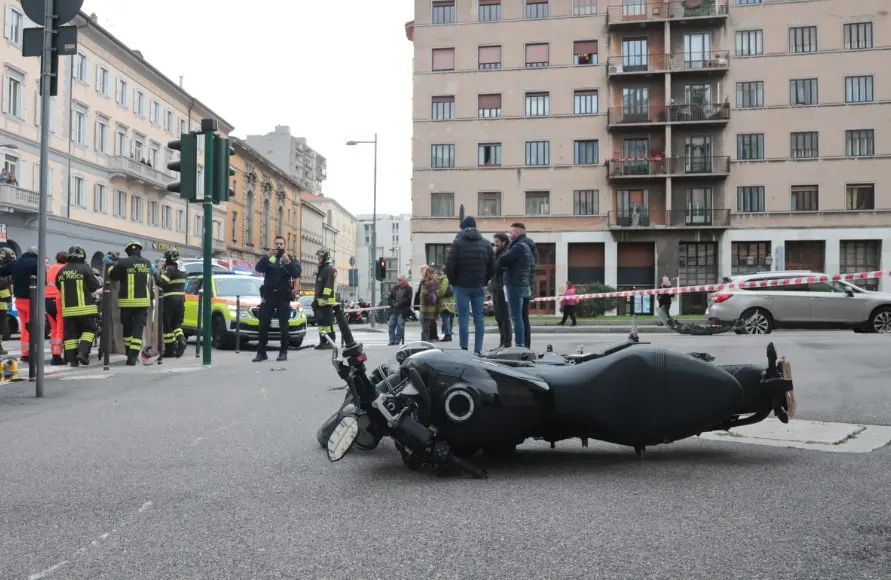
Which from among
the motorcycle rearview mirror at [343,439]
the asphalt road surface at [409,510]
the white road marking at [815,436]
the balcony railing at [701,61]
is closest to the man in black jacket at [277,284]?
the asphalt road surface at [409,510]

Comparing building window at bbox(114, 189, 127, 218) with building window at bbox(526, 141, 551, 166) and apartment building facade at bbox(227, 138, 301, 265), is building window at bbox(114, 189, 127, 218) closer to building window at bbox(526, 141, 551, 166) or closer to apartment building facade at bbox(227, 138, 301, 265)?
apartment building facade at bbox(227, 138, 301, 265)

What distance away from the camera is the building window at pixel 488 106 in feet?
149

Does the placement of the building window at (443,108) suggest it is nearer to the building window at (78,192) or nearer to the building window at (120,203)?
the building window at (120,203)

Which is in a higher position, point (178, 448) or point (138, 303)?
point (138, 303)

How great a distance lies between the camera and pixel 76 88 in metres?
42.4

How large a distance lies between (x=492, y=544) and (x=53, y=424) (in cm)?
448

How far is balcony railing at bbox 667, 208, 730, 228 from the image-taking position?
43.4 meters

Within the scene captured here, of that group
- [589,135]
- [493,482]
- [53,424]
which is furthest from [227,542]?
[589,135]

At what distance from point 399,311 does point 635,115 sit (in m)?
29.7

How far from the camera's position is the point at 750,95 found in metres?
43.6

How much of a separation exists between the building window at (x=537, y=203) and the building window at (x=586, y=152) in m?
2.57

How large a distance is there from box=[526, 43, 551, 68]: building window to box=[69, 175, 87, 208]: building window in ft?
81.5

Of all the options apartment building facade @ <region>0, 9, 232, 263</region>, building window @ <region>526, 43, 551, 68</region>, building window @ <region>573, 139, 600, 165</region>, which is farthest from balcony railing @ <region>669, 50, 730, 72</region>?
apartment building facade @ <region>0, 9, 232, 263</region>

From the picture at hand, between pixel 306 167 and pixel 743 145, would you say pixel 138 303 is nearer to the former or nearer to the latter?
pixel 743 145
